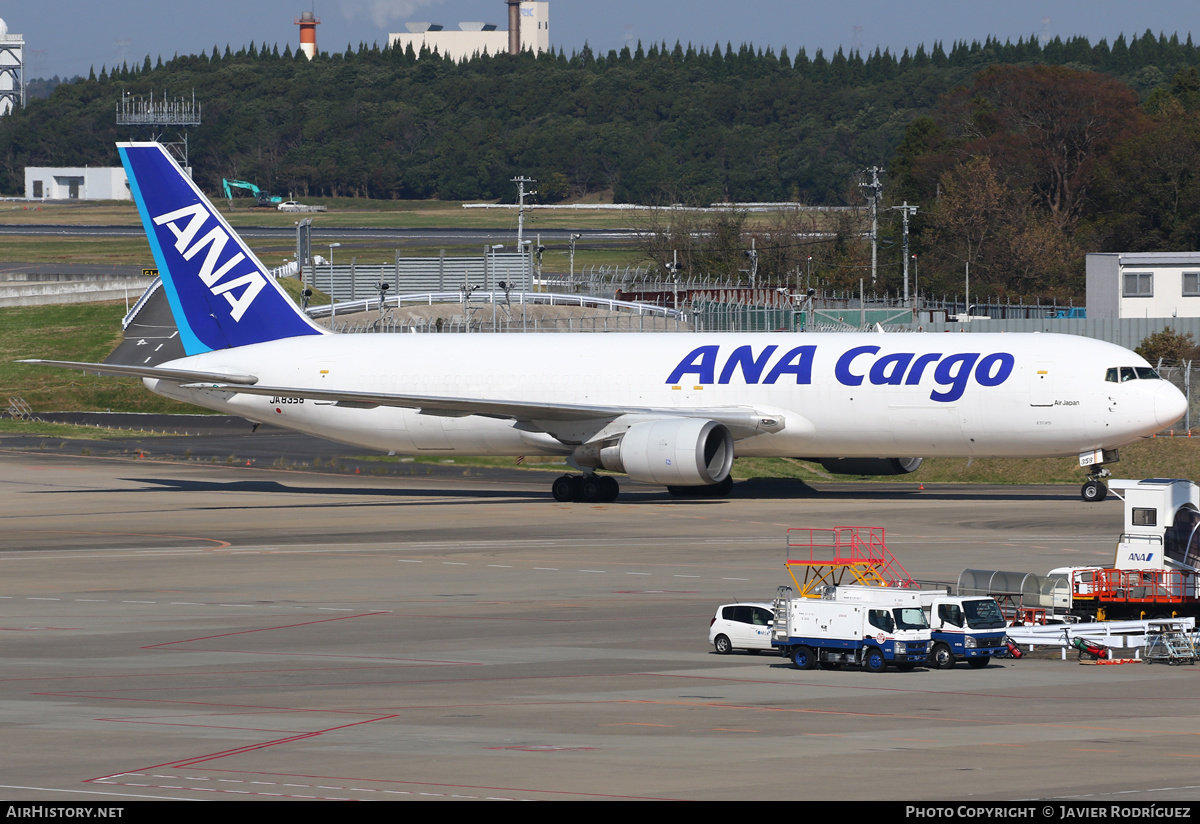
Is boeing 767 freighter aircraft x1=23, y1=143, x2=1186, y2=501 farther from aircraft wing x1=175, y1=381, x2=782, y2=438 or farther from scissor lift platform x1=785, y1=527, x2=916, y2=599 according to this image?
scissor lift platform x1=785, y1=527, x2=916, y2=599

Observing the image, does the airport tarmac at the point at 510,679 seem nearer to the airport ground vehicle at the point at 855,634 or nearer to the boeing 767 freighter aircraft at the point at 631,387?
the airport ground vehicle at the point at 855,634

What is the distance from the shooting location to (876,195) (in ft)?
360

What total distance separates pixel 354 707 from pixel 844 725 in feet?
19.2

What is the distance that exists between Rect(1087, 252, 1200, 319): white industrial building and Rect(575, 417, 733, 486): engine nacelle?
4951 centimetres

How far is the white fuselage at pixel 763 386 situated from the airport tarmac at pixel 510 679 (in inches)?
109

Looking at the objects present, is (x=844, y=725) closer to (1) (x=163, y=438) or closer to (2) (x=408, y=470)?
(2) (x=408, y=470)

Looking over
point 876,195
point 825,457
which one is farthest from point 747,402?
point 876,195

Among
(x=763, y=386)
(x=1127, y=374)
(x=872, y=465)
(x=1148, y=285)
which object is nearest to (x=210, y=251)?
(x=763, y=386)

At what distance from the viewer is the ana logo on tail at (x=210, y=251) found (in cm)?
5297

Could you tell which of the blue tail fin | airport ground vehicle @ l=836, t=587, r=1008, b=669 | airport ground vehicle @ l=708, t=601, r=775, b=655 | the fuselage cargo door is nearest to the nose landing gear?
the fuselage cargo door

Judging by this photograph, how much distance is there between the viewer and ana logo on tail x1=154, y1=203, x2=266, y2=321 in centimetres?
5297

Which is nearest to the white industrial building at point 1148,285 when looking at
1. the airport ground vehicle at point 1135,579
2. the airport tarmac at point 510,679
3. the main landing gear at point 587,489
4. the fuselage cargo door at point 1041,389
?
the fuselage cargo door at point 1041,389

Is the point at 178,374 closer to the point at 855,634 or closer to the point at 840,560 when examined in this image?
the point at 840,560

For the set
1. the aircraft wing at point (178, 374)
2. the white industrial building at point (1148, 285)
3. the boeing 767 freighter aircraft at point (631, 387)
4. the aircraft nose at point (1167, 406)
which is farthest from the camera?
the white industrial building at point (1148, 285)
